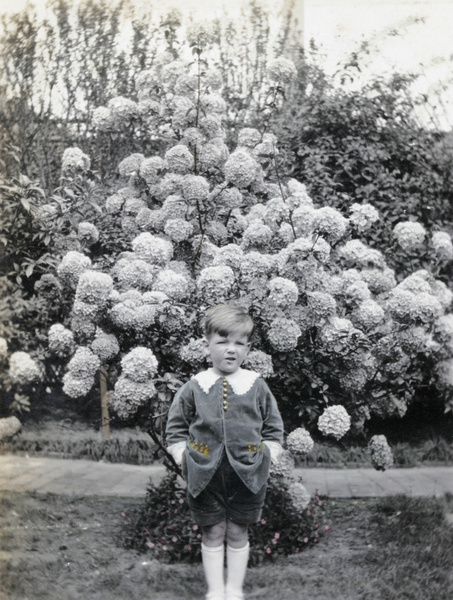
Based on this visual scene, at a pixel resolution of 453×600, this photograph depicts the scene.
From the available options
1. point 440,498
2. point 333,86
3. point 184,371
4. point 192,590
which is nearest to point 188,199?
point 184,371

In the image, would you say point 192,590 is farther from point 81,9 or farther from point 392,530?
point 81,9

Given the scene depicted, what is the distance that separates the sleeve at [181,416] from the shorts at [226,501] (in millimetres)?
192

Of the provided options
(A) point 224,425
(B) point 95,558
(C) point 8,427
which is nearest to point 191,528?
(B) point 95,558

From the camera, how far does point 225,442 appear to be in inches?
91.8

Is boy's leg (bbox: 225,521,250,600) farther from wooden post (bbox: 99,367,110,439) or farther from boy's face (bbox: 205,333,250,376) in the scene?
wooden post (bbox: 99,367,110,439)

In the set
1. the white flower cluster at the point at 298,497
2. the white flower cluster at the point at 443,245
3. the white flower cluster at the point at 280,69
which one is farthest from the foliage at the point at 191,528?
the white flower cluster at the point at 280,69

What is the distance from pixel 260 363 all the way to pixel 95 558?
116 cm

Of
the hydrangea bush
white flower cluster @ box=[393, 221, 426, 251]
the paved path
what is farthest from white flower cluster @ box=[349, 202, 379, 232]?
the paved path

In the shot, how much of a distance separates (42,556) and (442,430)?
232 cm

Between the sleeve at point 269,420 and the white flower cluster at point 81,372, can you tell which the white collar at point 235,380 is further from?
the white flower cluster at point 81,372

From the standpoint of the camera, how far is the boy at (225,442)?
2.34m

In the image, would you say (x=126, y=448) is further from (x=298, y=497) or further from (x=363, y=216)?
(x=363, y=216)

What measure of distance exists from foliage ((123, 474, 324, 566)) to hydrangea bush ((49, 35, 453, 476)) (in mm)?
388

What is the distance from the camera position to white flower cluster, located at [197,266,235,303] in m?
2.68
